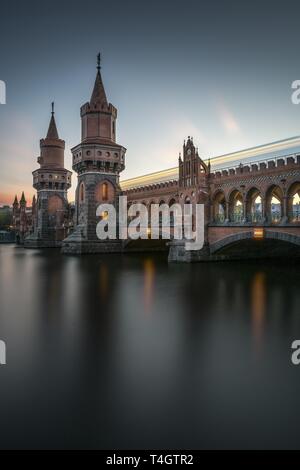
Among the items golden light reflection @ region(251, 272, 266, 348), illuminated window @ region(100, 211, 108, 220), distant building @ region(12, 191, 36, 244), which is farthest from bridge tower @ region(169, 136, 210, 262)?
distant building @ region(12, 191, 36, 244)

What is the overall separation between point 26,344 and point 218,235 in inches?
957

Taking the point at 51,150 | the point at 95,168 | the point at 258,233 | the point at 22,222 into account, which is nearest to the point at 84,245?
the point at 95,168

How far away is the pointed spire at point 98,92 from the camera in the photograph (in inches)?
1692

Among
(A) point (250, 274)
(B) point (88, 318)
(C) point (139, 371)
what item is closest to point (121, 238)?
(A) point (250, 274)

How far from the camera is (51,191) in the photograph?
185ft

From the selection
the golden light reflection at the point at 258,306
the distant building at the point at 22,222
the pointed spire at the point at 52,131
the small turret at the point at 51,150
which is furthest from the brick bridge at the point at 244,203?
the distant building at the point at 22,222

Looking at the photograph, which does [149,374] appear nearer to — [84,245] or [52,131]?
[84,245]

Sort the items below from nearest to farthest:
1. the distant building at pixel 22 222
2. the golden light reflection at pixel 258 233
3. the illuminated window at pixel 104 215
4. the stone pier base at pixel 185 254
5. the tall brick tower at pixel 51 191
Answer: the golden light reflection at pixel 258 233 < the stone pier base at pixel 185 254 < the illuminated window at pixel 104 215 < the tall brick tower at pixel 51 191 < the distant building at pixel 22 222

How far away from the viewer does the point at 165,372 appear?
6777 millimetres

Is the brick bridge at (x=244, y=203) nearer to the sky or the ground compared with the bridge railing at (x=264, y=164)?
nearer to the ground

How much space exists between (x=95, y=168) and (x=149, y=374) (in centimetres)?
3739

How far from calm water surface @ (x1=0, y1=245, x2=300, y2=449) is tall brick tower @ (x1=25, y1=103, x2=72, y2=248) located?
43.7 meters

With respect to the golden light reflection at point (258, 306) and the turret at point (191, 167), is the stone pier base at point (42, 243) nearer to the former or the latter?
the turret at point (191, 167)

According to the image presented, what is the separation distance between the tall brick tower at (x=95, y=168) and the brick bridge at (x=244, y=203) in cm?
1226
